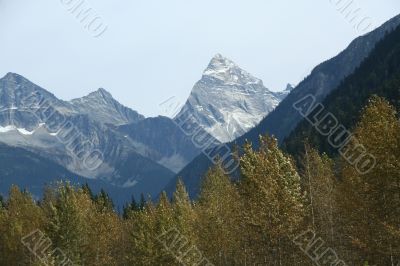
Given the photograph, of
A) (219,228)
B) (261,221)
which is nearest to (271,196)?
(261,221)

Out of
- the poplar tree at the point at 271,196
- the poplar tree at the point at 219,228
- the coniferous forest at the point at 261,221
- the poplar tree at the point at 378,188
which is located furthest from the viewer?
the poplar tree at the point at 219,228

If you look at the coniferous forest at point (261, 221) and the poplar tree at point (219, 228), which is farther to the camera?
the poplar tree at point (219, 228)

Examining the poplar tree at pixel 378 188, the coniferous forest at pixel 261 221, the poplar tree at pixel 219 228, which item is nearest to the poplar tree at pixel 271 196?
the coniferous forest at pixel 261 221

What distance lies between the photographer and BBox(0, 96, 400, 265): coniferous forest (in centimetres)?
3978

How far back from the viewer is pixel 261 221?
44719 millimetres

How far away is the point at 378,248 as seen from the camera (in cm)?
4022

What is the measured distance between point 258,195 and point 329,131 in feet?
393

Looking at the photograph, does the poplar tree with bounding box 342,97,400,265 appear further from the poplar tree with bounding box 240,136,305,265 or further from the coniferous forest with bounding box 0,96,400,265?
the poplar tree with bounding box 240,136,305,265

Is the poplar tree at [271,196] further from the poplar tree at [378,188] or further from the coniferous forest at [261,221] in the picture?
the poplar tree at [378,188]

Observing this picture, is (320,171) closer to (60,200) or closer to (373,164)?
(373,164)

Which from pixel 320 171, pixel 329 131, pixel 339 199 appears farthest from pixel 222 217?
pixel 329 131

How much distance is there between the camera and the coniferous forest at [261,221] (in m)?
39.8

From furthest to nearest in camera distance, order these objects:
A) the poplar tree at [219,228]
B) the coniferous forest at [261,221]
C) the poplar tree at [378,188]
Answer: the poplar tree at [219,228]
the coniferous forest at [261,221]
the poplar tree at [378,188]

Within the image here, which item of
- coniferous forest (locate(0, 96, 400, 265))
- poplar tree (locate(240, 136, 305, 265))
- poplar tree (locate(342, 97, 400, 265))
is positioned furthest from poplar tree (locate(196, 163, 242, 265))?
poplar tree (locate(342, 97, 400, 265))
